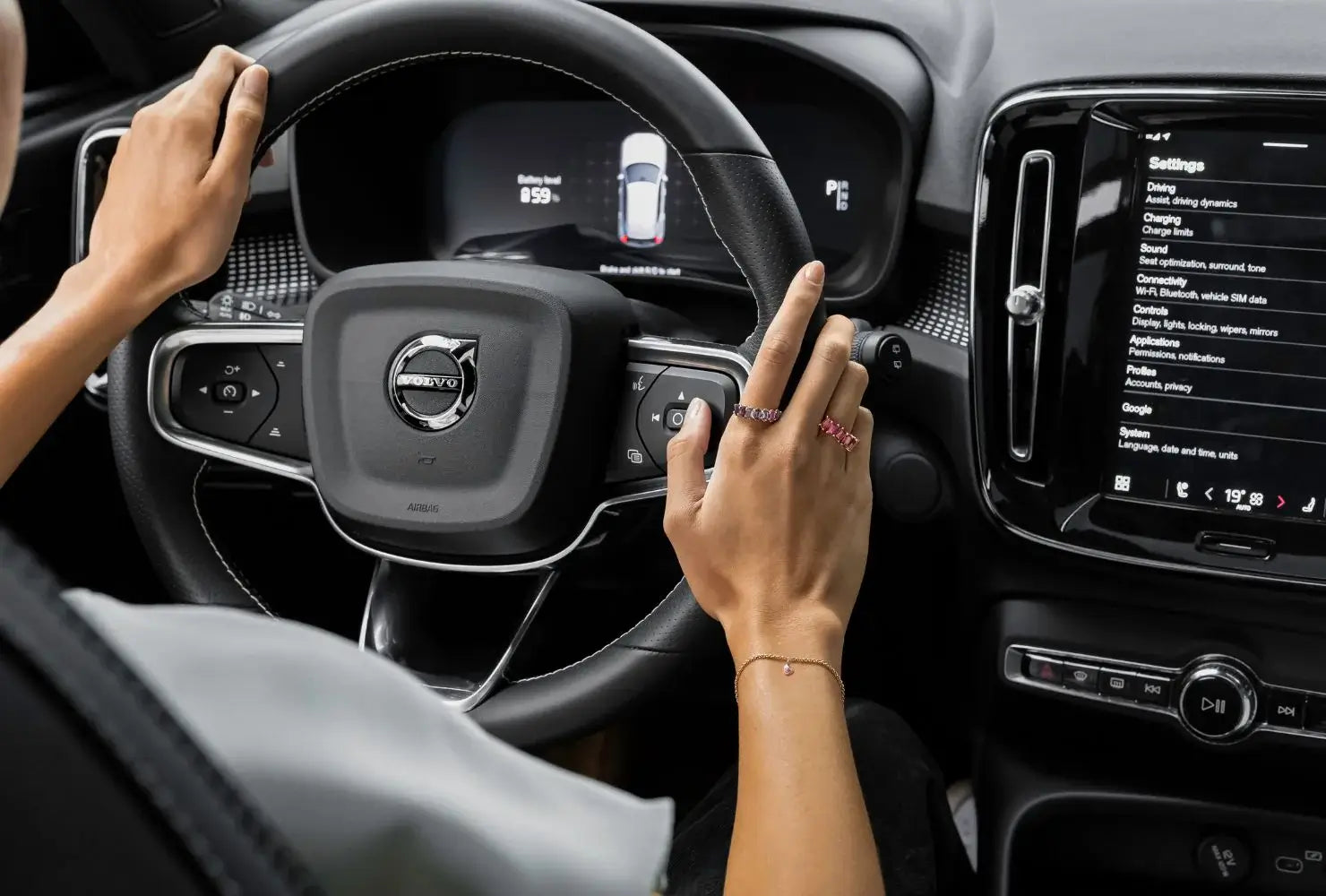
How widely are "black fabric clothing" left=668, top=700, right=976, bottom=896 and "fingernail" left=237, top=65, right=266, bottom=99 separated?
0.72 metres

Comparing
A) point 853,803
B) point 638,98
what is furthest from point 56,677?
point 638,98

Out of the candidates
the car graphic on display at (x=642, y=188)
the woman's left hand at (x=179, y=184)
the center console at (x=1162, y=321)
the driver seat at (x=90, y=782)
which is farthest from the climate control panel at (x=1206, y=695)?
the driver seat at (x=90, y=782)

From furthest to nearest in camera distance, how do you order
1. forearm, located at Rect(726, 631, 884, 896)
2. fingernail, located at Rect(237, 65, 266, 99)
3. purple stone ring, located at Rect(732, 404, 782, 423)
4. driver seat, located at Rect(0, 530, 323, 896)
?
fingernail, located at Rect(237, 65, 266, 99) → purple stone ring, located at Rect(732, 404, 782, 423) → forearm, located at Rect(726, 631, 884, 896) → driver seat, located at Rect(0, 530, 323, 896)

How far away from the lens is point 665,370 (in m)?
0.98

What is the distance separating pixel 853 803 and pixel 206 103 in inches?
27.3

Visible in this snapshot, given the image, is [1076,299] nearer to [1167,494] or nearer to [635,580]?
[1167,494]

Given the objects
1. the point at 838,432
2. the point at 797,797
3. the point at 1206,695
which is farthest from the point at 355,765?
the point at 1206,695

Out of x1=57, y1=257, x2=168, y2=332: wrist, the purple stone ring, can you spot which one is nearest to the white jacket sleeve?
the purple stone ring

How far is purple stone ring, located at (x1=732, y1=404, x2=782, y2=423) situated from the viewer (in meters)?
0.84

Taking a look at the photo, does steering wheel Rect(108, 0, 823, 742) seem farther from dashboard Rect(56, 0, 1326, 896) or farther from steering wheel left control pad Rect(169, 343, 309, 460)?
dashboard Rect(56, 0, 1326, 896)

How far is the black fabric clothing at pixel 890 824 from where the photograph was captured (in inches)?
42.6

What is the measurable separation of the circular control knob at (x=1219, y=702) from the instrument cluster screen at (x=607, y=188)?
19.7 inches

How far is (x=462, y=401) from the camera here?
1009mm

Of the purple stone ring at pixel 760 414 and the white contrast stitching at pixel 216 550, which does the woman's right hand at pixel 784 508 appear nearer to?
the purple stone ring at pixel 760 414
